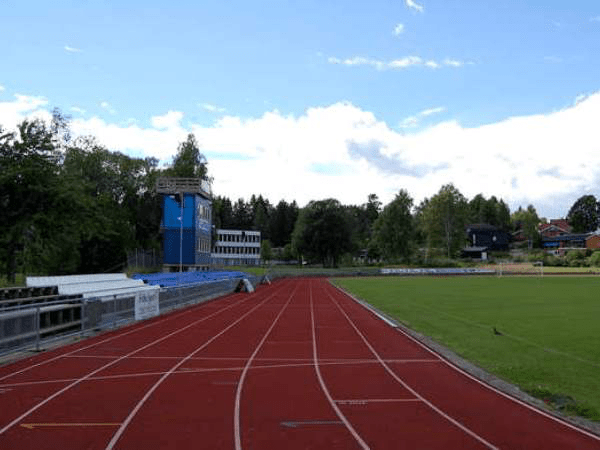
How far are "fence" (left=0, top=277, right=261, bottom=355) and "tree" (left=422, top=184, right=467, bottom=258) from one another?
9067 centimetres

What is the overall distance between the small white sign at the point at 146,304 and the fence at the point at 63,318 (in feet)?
1.41

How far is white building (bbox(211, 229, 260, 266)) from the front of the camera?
424 ft

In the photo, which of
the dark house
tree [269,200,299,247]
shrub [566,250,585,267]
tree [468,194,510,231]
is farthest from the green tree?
tree [468,194,510,231]

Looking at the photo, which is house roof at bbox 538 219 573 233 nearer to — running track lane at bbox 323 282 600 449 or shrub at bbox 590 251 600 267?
shrub at bbox 590 251 600 267

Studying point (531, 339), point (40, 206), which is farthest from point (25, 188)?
point (531, 339)

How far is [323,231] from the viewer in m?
112

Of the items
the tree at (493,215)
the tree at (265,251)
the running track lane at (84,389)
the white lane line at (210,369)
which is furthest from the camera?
A: the tree at (493,215)

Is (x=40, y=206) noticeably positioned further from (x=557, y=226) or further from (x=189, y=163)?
(x=557, y=226)

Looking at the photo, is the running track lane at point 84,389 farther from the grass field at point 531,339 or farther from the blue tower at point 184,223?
the blue tower at point 184,223

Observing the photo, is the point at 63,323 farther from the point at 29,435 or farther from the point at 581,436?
the point at 581,436

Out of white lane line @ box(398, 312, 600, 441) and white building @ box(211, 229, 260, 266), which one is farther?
white building @ box(211, 229, 260, 266)

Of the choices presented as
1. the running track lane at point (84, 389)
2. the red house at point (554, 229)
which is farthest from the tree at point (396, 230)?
the running track lane at point (84, 389)

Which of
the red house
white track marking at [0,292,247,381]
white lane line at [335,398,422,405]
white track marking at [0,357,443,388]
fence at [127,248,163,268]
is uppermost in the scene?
the red house

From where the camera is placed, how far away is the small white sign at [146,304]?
23.3 meters
